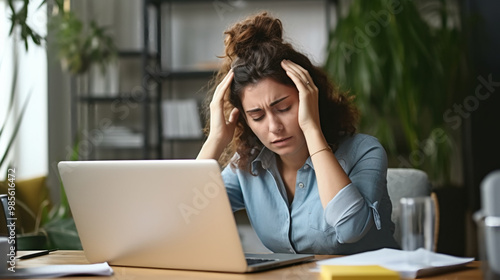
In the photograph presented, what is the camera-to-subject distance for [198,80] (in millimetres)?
4469

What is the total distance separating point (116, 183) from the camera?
1204 mm

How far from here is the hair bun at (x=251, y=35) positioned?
177cm

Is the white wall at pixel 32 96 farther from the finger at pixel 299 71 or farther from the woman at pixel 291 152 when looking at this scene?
the finger at pixel 299 71

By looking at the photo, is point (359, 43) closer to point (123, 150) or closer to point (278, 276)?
point (123, 150)

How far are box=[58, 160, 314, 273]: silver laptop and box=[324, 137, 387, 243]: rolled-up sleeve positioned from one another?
0.22 meters

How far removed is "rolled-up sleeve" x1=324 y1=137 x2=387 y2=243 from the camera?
1.46 m

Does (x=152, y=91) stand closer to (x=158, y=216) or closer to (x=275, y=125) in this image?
(x=275, y=125)

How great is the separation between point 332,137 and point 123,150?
298 centimetres

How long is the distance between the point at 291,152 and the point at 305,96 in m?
0.14

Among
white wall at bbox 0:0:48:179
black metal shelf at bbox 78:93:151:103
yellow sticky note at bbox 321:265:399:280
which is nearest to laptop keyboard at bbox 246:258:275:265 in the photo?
yellow sticky note at bbox 321:265:399:280

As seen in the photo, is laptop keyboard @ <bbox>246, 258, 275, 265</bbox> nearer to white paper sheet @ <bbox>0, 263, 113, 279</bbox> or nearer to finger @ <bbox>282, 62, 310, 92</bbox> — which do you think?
white paper sheet @ <bbox>0, 263, 113, 279</bbox>

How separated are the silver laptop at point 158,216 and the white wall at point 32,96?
2473mm

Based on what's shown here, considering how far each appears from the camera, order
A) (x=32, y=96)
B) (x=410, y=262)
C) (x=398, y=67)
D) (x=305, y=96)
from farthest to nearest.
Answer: (x=32, y=96)
(x=398, y=67)
(x=305, y=96)
(x=410, y=262)

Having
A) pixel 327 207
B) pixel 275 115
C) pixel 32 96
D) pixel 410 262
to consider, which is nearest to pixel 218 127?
pixel 275 115
